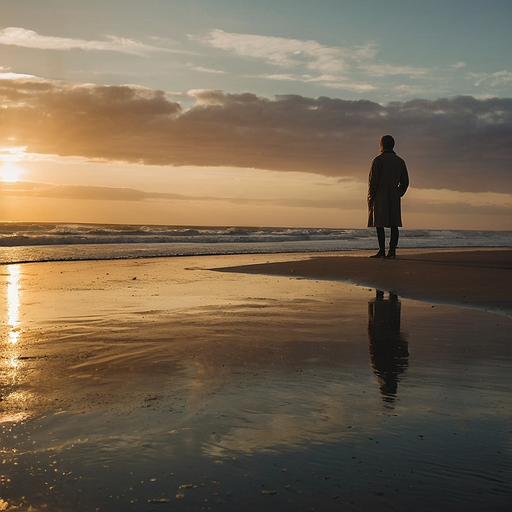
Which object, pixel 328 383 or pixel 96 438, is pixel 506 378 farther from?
pixel 96 438

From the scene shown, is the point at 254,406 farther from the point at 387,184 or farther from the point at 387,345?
the point at 387,184

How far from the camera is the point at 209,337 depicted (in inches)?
213

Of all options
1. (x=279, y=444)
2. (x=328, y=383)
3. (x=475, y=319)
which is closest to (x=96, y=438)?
(x=279, y=444)

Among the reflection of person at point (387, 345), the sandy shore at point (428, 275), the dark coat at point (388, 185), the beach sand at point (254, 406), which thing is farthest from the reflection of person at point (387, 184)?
the beach sand at point (254, 406)

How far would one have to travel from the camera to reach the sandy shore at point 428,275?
8.45 m

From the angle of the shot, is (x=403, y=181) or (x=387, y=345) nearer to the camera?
(x=387, y=345)

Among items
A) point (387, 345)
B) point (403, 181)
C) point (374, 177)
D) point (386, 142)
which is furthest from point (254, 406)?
point (386, 142)

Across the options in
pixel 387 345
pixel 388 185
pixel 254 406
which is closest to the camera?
pixel 254 406

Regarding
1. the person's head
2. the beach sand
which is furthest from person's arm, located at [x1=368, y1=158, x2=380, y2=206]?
the beach sand

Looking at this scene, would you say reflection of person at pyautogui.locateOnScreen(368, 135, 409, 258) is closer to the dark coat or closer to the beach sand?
the dark coat

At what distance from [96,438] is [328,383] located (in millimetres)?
1568

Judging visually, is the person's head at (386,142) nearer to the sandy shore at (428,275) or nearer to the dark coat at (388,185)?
the dark coat at (388,185)

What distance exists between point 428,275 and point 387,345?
623 cm

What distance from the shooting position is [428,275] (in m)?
11.0
